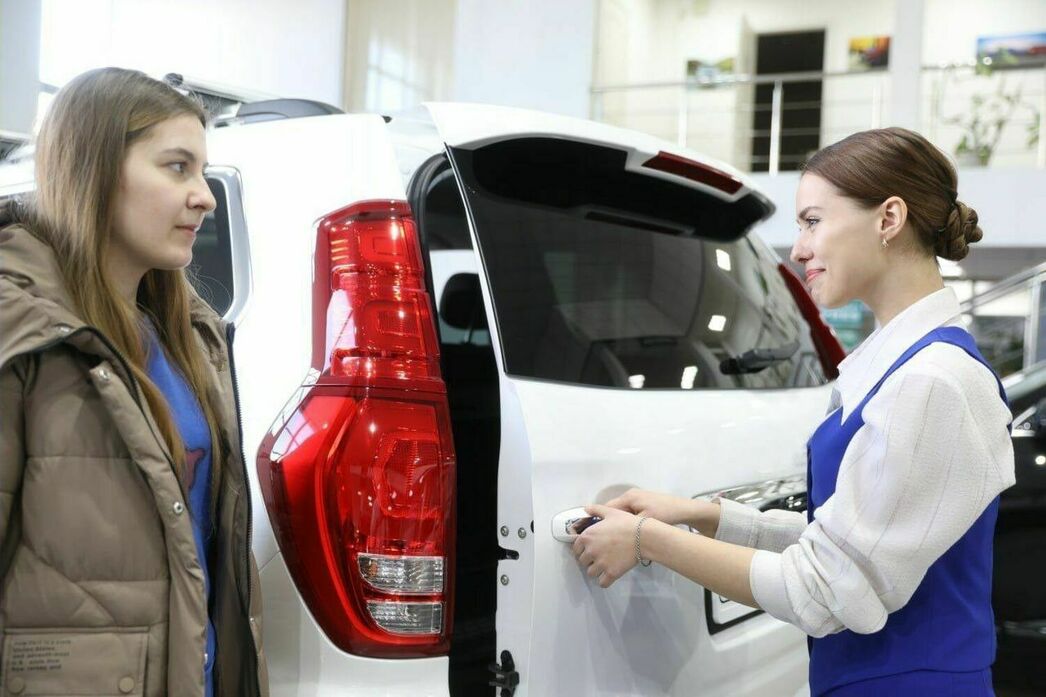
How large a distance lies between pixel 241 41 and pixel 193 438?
9053 mm

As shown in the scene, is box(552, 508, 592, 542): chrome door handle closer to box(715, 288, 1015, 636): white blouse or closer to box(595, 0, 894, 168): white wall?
box(715, 288, 1015, 636): white blouse

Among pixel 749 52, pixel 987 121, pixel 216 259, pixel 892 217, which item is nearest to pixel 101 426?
pixel 216 259

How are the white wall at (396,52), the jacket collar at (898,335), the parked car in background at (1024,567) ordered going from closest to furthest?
the jacket collar at (898,335) < the parked car in background at (1024,567) < the white wall at (396,52)

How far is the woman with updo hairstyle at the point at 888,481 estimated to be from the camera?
1.25 metres

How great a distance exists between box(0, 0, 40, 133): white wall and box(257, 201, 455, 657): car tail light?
4.20 metres

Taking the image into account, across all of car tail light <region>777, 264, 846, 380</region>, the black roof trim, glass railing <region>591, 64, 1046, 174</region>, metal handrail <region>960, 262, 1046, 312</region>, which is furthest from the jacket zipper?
glass railing <region>591, 64, 1046, 174</region>

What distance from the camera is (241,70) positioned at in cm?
968

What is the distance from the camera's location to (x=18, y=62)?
4973mm

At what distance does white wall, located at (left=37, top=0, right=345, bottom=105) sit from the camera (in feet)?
28.0

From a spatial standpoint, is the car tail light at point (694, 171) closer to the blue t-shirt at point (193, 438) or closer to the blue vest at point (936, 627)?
the blue vest at point (936, 627)

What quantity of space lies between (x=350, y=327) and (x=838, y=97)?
1127 cm

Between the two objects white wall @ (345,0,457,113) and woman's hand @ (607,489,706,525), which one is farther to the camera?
white wall @ (345,0,457,113)

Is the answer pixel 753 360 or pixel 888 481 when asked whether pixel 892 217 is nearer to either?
pixel 888 481

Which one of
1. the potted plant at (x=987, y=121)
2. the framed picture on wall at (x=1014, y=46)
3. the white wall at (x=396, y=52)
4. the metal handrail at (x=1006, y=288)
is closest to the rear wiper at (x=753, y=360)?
the metal handrail at (x=1006, y=288)
